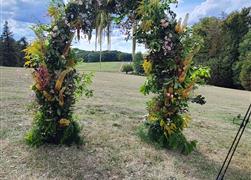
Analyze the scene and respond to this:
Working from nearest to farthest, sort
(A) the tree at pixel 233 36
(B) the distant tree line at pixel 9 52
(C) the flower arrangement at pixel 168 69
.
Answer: (C) the flower arrangement at pixel 168 69 → (A) the tree at pixel 233 36 → (B) the distant tree line at pixel 9 52

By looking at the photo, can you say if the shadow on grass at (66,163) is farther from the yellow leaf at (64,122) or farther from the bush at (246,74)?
the bush at (246,74)

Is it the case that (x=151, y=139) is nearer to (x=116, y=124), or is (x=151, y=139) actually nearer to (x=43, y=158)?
(x=116, y=124)

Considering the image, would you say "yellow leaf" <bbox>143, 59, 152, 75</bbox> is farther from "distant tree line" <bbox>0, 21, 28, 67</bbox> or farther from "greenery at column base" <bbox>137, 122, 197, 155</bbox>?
"distant tree line" <bbox>0, 21, 28, 67</bbox>

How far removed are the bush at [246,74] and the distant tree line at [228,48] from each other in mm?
719

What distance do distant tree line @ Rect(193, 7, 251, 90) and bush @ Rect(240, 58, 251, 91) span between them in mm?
719

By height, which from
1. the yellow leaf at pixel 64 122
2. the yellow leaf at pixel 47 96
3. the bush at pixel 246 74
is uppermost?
the yellow leaf at pixel 47 96

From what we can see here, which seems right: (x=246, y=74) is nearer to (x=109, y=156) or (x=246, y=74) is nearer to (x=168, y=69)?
(x=168, y=69)

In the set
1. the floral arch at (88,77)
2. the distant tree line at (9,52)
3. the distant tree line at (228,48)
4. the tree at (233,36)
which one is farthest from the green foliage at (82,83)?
the distant tree line at (9,52)

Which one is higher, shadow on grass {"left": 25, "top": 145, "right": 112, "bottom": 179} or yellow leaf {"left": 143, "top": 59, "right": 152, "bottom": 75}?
yellow leaf {"left": 143, "top": 59, "right": 152, "bottom": 75}

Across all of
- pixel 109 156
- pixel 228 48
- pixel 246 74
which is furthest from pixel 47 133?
pixel 228 48

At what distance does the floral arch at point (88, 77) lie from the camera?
4684 mm

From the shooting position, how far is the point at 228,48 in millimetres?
35281

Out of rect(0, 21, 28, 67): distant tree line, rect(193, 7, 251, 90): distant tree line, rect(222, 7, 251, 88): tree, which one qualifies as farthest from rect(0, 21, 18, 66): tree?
rect(222, 7, 251, 88): tree

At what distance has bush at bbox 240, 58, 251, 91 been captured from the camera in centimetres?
2998
